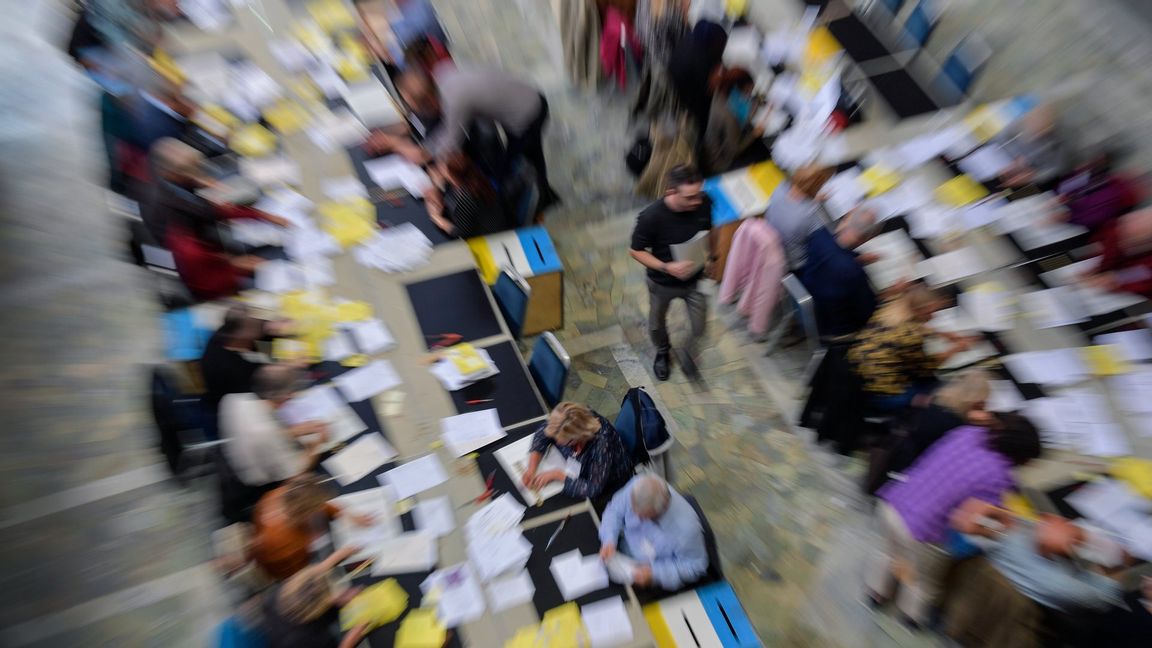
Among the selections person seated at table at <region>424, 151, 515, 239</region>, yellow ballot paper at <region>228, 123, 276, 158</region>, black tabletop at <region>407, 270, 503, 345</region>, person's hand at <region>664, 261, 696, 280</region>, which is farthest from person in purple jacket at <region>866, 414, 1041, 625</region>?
yellow ballot paper at <region>228, 123, 276, 158</region>

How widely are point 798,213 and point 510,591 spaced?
279cm

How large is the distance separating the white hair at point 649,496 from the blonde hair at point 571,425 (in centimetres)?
46

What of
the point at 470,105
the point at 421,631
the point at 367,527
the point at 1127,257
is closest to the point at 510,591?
the point at 421,631

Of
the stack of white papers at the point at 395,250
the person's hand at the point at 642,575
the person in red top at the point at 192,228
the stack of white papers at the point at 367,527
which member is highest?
the person in red top at the point at 192,228

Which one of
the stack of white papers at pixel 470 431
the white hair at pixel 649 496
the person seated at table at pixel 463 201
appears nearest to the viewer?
the white hair at pixel 649 496

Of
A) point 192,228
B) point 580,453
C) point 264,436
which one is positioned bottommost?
point 580,453

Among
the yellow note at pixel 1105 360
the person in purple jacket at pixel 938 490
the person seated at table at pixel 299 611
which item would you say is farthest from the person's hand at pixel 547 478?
the yellow note at pixel 1105 360

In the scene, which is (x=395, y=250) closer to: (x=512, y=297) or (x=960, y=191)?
(x=512, y=297)

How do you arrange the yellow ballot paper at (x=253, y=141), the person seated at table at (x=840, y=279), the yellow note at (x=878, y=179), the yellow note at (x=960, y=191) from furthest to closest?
the yellow ballot paper at (x=253, y=141) < the yellow note at (x=878, y=179) < the yellow note at (x=960, y=191) < the person seated at table at (x=840, y=279)

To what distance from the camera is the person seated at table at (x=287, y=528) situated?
3.41 m

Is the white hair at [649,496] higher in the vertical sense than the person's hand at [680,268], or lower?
lower

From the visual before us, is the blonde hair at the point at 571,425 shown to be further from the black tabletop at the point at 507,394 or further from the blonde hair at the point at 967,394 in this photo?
the blonde hair at the point at 967,394

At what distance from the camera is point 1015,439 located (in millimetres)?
→ 3459

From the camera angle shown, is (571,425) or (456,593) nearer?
(456,593)
